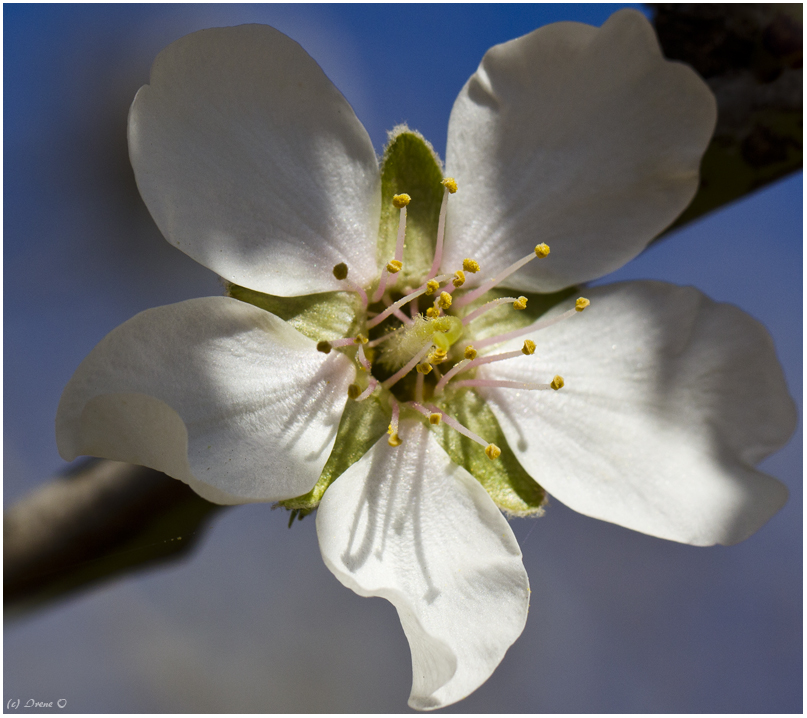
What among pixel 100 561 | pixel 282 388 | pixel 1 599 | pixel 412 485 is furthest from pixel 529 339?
pixel 1 599

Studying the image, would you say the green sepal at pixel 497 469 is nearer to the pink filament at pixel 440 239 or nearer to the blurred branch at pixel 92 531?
the pink filament at pixel 440 239

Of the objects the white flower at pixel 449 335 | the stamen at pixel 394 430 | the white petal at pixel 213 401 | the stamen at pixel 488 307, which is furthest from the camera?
the stamen at pixel 488 307

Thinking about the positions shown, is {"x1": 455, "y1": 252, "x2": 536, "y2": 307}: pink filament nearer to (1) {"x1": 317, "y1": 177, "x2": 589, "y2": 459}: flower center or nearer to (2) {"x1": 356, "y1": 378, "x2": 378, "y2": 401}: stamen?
(1) {"x1": 317, "y1": 177, "x2": 589, "y2": 459}: flower center

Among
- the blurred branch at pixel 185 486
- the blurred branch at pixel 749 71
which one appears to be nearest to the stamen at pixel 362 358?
the blurred branch at pixel 185 486

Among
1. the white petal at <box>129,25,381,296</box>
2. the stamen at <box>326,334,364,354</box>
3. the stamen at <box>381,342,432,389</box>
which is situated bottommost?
the stamen at <box>381,342,432,389</box>

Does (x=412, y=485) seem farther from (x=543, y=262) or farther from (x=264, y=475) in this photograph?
(x=543, y=262)

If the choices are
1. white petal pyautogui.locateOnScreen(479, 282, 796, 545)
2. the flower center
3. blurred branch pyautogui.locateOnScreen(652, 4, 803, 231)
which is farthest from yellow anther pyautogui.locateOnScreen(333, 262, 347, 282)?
blurred branch pyautogui.locateOnScreen(652, 4, 803, 231)
